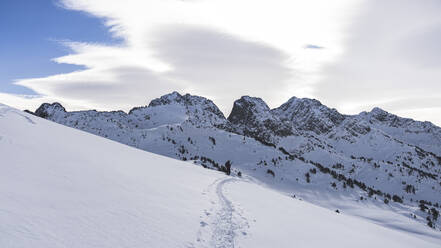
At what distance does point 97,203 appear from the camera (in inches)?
392

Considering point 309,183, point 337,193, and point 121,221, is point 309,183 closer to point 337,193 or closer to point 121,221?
point 337,193

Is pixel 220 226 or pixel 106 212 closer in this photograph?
pixel 106 212

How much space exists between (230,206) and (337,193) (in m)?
73.5

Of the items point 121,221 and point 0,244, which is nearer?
point 0,244

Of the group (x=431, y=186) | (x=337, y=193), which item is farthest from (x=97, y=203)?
(x=431, y=186)

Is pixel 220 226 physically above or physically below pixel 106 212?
below

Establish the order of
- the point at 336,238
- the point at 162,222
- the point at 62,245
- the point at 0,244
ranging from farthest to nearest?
the point at 336,238, the point at 162,222, the point at 62,245, the point at 0,244

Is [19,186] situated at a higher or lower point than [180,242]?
higher

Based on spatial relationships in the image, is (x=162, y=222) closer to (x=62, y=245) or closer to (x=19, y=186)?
(x=62, y=245)

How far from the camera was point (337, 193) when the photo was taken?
264ft

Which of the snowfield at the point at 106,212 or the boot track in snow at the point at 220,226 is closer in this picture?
the snowfield at the point at 106,212

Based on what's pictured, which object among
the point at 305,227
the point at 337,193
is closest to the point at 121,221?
the point at 305,227

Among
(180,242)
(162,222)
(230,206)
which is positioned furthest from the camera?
(230,206)

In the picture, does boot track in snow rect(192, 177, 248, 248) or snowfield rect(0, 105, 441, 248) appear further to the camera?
boot track in snow rect(192, 177, 248, 248)
